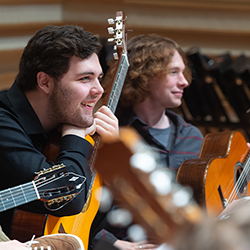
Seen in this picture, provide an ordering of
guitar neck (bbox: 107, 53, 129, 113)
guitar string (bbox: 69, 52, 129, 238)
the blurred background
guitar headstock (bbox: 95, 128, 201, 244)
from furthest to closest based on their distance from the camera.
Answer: the blurred background → guitar neck (bbox: 107, 53, 129, 113) → guitar string (bbox: 69, 52, 129, 238) → guitar headstock (bbox: 95, 128, 201, 244)

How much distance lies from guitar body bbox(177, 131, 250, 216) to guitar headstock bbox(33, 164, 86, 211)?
0.54m

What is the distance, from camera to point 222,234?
20 centimetres

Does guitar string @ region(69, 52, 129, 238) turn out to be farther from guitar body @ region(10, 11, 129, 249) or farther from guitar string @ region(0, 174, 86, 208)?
guitar string @ region(0, 174, 86, 208)

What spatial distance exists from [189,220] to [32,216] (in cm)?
91

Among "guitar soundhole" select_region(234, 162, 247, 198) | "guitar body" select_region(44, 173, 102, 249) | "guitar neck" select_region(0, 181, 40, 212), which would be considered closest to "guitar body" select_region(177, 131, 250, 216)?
"guitar soundhole" select_region(234, 162, 247, 198)

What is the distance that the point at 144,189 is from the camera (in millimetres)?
235

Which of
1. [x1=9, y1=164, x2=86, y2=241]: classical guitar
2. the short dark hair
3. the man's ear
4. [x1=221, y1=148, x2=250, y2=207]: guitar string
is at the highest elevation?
the short dark hair

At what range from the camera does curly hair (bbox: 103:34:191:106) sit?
187 cm

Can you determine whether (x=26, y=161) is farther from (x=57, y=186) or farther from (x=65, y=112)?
(x=65, y=112)

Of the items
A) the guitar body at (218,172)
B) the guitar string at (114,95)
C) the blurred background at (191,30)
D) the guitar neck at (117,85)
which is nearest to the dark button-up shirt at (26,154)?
the guitar string at (114,95)

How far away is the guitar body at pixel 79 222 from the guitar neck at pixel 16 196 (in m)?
0.15

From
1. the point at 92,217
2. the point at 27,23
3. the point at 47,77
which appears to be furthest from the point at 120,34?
the point at 27,23

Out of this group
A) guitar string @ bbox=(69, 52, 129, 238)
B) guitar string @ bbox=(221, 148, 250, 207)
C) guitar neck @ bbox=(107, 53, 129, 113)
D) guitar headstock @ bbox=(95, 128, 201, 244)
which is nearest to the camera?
guitar headstock @ bbox=(95, 128, 201, 244)

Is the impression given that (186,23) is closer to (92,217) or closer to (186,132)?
(186,132)
